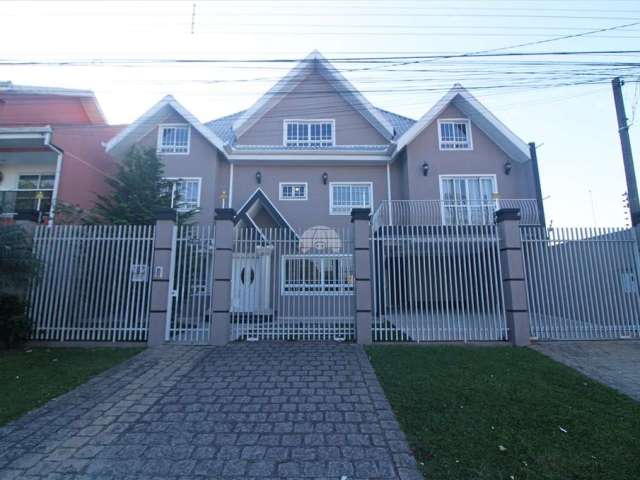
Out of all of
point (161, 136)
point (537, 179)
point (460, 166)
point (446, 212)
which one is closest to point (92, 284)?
point (161, 136)

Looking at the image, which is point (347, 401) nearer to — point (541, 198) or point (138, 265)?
point (138, 265)

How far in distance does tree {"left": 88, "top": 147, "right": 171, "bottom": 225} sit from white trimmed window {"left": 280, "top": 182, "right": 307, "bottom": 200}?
4373 mm

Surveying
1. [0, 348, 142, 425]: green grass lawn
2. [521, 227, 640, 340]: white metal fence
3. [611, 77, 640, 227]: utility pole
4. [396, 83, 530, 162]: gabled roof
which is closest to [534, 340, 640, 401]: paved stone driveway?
[521, 227, 640, 340]: white metal fence

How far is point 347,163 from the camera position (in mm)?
13641

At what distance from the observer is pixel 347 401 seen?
13.5 ft

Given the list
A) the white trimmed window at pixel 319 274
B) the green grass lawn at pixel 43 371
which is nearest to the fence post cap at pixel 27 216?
the green grass lawn at pixel 43 371

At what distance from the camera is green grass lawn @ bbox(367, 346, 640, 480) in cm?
274

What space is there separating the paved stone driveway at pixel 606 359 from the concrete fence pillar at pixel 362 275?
3.55 meters

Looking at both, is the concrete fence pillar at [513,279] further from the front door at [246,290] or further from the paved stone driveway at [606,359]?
the front door at [246,290]

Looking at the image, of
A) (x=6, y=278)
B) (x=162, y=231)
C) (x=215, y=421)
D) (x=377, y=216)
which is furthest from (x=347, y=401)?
(x=377, y=216)

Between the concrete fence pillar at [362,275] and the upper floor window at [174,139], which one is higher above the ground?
the upper floor window at [174,139]

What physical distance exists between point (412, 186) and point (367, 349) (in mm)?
8267

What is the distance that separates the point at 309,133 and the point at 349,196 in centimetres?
344

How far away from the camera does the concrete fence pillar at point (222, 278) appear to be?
703cm
